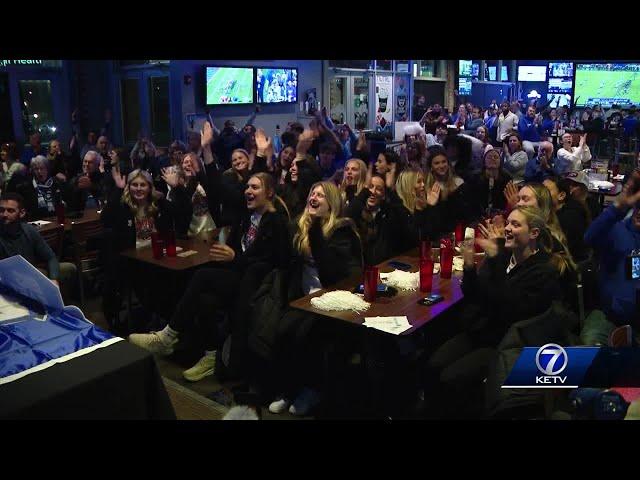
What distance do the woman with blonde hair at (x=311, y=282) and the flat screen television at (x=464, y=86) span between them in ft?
47.7

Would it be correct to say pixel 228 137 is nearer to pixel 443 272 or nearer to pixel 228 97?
pixel 228 97

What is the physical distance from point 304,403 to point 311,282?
73 centimetres

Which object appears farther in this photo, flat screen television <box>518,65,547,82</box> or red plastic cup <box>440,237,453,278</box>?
flat screen television <box>518,65,547,82</box>

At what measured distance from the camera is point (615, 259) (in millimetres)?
3449

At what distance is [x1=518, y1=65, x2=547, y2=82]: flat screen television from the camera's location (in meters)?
17.7

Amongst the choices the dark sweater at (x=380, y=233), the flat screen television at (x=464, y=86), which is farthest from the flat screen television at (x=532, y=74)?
the dark sweater at (x=380, y=233)

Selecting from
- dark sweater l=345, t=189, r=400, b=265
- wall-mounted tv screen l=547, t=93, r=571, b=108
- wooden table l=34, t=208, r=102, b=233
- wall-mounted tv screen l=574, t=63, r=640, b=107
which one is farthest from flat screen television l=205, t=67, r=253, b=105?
wall-mounted tv screen l=547, t=93, r=571, b=108

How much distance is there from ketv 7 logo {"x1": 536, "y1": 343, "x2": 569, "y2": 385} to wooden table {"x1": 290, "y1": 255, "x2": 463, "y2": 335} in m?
0.50

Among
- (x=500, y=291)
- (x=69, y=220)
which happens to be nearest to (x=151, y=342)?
(x=69, y=220)

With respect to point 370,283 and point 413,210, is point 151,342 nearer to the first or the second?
point 370,283

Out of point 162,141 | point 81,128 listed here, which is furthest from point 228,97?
point 81,128

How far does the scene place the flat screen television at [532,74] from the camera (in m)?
17.7

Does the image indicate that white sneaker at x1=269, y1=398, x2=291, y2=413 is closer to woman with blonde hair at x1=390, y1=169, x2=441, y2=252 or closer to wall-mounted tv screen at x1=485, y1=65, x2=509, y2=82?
woman with blonde hair at x1=390, y1=169, x2=441, y2=252

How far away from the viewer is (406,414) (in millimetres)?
3244
